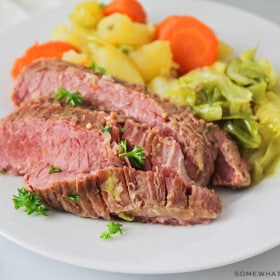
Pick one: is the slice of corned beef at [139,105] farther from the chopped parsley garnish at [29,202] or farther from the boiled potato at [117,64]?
the chopped parsley garnish at [29,202]

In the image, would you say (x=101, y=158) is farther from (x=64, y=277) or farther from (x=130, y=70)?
(x=130, y=70)

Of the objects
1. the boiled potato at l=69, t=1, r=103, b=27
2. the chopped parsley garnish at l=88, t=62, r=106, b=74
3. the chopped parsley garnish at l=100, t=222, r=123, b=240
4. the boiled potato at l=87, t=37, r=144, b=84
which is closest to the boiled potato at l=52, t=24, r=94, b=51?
the boiled potato at l=69, t=1, r=103, b=27

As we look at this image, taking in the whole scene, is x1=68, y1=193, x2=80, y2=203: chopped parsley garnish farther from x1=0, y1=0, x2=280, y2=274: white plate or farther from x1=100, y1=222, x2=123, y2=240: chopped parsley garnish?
x1=100, y1=222, x2=123, y2=240: chopped parsley garnish

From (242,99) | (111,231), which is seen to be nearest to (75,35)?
(242,99)

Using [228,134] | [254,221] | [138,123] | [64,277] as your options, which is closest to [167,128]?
[138,123]

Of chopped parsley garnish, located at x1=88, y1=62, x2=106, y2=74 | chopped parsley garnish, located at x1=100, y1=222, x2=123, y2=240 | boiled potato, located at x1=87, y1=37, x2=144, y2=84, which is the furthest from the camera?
boiled potato, located at x1=87, y1=37, x2=144, y2=84

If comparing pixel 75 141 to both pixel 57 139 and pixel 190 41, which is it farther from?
pixel 190 41

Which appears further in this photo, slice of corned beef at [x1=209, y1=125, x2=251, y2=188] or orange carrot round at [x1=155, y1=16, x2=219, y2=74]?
orange carrot round at [x1=155, y1=16, x2=219, y2=74]
